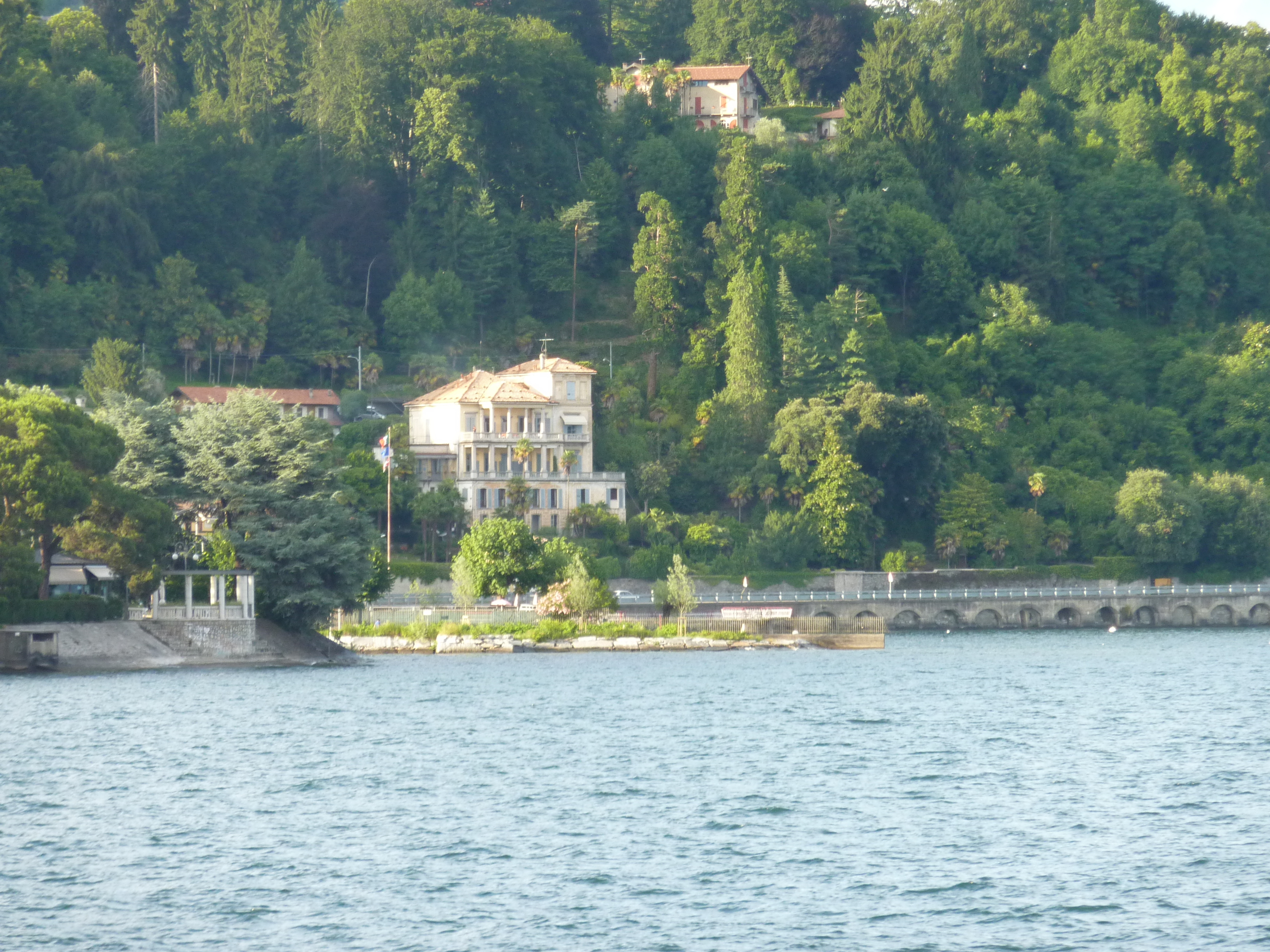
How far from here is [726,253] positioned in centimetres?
11744

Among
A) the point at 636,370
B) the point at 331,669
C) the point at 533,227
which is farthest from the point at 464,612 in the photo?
the point at 533,227

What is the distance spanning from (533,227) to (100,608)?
6486cm

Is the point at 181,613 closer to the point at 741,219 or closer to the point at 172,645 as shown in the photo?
the point at 172,645

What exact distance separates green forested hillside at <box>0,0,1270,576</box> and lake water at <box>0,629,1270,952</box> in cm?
4344

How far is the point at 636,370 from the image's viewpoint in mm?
117562

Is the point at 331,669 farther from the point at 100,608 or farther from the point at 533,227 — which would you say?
the point at 533,227

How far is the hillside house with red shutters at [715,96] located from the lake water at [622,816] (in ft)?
276

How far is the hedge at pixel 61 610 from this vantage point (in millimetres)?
63969

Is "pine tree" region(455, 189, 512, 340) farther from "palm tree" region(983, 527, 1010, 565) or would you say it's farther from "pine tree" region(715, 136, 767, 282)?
"palm tree" region(983, 527, 1010, 565)

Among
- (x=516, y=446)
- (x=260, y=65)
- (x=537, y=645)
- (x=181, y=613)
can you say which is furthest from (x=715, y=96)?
(x=181, y=613)

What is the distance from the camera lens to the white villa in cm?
10650

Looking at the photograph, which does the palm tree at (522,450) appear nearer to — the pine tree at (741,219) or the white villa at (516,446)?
the white villa at (516,446)

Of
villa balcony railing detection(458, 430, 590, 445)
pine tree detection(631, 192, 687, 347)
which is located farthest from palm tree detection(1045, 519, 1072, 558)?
villa balcony railing detection(458, 430, 590, 445)

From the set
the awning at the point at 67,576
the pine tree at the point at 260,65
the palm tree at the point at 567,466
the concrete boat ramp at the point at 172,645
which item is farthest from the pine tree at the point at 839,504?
the pine tree at the point at 260,65
